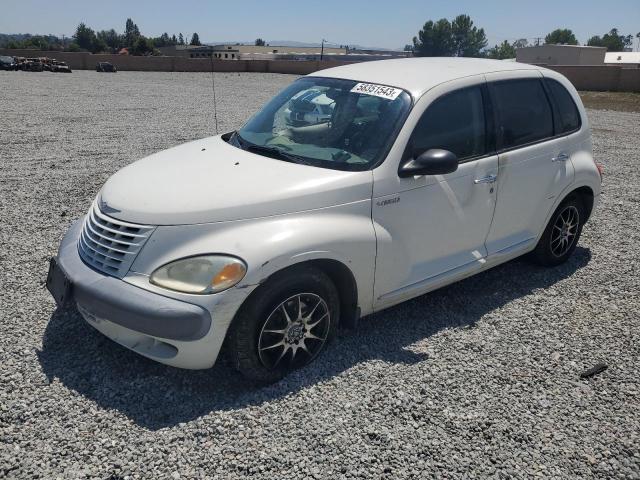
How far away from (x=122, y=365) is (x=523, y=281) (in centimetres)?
352

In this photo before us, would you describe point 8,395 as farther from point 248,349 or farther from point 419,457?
point 419,457

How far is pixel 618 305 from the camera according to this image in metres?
4.64

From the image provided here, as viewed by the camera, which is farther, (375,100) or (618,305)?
(618,305)

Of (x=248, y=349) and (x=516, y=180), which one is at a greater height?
(x=516, y=180)

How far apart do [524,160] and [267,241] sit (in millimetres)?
2462

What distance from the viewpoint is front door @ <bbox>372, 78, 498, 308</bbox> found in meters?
3.64

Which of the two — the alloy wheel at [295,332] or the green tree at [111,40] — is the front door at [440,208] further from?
the green tree at [111,40]

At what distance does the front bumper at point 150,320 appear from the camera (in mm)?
2918

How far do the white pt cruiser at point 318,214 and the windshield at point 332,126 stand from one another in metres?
0.01

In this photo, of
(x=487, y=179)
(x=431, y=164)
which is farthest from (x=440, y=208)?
(x=487, y=179)

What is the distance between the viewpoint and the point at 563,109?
494 cm

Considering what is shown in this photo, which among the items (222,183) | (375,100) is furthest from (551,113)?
(222,183)

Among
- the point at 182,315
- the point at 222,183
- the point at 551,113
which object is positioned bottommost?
the point at 182,315

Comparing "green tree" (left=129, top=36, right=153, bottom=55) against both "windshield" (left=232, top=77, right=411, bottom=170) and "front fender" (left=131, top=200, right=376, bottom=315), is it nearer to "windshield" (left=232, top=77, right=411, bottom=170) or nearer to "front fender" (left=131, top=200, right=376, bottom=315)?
"windshield" (left=232, top=77, right=411, bottom=170)
